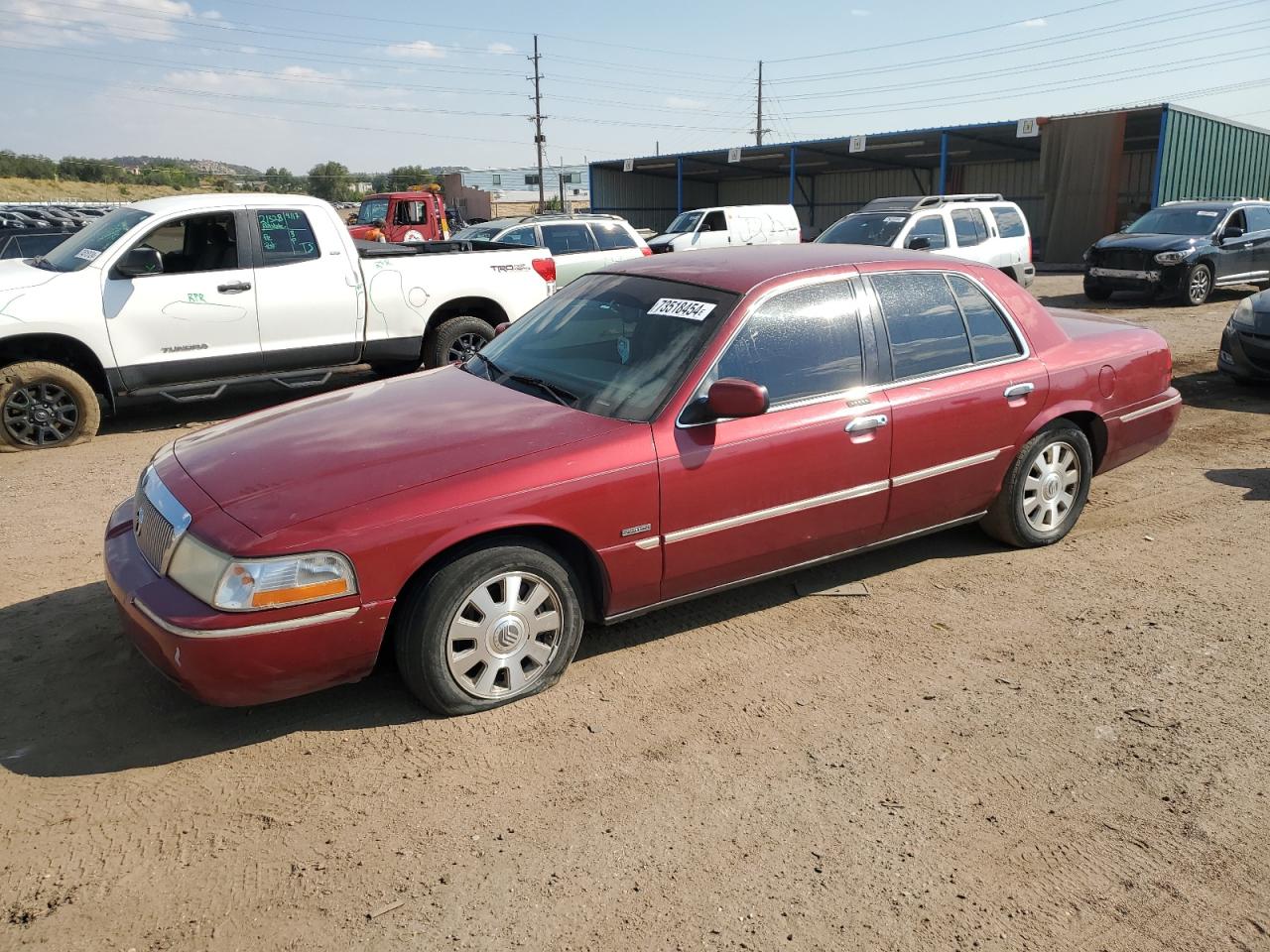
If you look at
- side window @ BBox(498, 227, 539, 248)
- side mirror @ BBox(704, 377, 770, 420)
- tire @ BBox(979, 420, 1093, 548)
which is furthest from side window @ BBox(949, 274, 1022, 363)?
side window @ BBox(498, 227, 539, 248)

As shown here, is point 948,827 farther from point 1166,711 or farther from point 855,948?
point 1166,711

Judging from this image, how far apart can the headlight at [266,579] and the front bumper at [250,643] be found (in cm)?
3

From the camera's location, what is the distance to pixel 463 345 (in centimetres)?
928

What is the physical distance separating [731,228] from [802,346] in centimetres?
1812

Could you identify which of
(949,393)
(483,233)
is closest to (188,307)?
(949,393)

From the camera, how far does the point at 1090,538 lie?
532 cm

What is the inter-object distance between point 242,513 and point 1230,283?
17.9 meters

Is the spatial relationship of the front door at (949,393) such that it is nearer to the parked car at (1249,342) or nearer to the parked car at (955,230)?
the parked car at (1249,342)

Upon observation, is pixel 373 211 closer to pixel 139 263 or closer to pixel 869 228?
pixel 869 228

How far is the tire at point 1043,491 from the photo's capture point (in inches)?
193

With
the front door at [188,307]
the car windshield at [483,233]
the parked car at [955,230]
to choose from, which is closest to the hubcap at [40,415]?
the front door at [188,307]

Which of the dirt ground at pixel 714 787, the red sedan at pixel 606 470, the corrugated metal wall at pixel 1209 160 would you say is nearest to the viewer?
the dirt ground at pixel 714 787

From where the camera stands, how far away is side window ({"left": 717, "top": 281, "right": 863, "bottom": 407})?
4.02m

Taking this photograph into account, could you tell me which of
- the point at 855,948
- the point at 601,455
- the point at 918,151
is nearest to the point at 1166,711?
the point at 855,948
